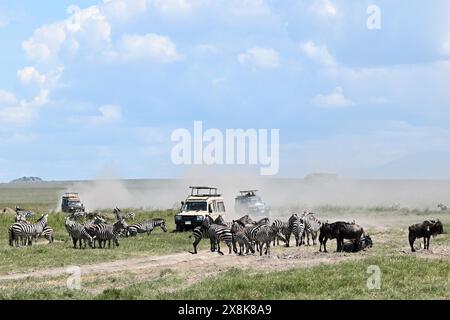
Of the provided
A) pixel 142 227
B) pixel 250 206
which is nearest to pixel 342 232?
pixel 142 227

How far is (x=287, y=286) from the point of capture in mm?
21031

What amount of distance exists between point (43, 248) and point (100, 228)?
9.64 feet

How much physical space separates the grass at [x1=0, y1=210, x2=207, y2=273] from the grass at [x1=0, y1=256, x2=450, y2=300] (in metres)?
5.15

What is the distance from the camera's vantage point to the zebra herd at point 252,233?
103 feet

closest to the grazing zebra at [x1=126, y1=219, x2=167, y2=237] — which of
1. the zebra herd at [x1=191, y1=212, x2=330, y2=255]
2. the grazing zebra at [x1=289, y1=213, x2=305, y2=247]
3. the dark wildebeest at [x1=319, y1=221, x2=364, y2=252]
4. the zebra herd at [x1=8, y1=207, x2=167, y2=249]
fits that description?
the zebra herd at [x1=8, y1=207, x2=167, y2=249]

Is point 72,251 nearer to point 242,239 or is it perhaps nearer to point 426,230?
point 242,239

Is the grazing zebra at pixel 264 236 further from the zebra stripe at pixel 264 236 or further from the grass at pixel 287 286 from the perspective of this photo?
the grass at pixel 287 286

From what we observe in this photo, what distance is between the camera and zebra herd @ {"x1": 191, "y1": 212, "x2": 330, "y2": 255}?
3152 cm

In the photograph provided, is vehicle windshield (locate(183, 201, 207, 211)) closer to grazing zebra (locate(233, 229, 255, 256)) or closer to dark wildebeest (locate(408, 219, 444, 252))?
grazing zebra (locate(233, 229, 255, 256))

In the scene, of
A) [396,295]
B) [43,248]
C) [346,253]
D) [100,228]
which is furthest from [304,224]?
[396,295]

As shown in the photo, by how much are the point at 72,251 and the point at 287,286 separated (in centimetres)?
1441

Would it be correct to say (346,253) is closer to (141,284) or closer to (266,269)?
(266,269)

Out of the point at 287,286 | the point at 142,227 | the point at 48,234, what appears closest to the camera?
the point at 287,286

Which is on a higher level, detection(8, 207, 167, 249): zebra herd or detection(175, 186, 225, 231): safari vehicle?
detection(175, 186, 225, 231): safari vehicle
